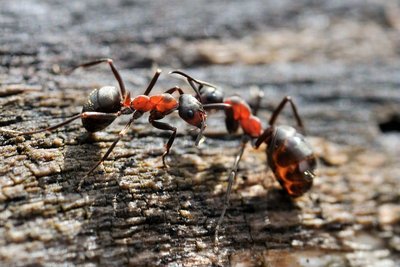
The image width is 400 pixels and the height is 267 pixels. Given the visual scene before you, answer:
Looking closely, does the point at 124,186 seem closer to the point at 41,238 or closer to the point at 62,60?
the point at 41,238

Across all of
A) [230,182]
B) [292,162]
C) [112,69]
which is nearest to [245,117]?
[292,162]

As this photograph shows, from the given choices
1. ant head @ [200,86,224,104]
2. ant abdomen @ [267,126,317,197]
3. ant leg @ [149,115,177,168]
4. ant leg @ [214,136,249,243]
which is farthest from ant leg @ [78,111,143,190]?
ant abdomen @ [267,126,317,197]

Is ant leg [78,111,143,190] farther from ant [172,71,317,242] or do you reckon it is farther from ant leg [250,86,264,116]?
ant leg [250,86,264,116]

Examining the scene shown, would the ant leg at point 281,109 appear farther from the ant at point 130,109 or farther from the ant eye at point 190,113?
the ant eye at point 190,113

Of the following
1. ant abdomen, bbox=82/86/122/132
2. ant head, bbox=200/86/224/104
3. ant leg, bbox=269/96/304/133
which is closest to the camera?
ant abdomen, bbox=82/86/122/132

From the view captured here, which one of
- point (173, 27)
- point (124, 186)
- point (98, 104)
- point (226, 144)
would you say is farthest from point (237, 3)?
point (124, 186)

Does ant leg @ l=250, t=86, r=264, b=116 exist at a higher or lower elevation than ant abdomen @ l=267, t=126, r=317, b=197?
higher

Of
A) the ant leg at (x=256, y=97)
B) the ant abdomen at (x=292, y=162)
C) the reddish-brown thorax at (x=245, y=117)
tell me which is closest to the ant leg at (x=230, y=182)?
the reddish-brown thorax at (x=245, y=117)

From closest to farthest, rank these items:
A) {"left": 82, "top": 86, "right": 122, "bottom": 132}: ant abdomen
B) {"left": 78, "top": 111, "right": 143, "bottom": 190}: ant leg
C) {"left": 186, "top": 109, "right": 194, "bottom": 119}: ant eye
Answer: {"left": 78, "top": 111, "right": 143, "bottom": 190}: ant leg, {"left": 82, "top": 86, "right": 122, "bottom": 132}: ant abdomen, {"left": 186, "top": 109, "right": 194, "bottom": 119}: ant eye

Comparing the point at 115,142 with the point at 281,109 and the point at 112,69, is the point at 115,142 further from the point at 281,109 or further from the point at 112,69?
the point at 281,109
